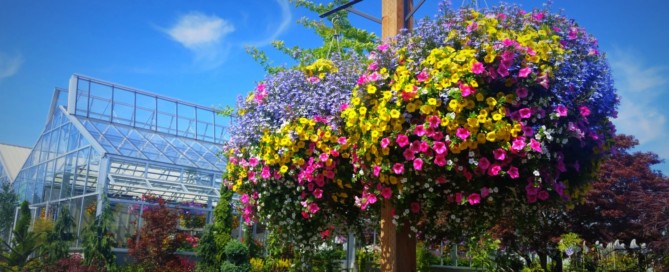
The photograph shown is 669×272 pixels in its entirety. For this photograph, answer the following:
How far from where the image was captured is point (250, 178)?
12.9ft

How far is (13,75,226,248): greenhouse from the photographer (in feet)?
44.2

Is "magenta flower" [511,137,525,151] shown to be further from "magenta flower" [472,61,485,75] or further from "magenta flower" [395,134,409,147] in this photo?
"magenta flower" [395,134,409,147]

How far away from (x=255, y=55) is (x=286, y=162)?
856 centimetres

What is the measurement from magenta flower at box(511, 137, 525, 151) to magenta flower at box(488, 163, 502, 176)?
14 centimetres

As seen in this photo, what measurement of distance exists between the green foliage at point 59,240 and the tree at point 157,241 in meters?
1.55

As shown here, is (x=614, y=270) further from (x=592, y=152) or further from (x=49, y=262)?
(x=49, y=262)

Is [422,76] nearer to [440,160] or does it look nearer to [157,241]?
[440,160]

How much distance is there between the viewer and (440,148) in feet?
9.93

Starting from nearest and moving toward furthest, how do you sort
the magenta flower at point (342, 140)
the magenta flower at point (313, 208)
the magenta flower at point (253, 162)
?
the magenta flower at point (342, 140)
the magenta flower at point (313, 208)
the magenta flower at point (253, 162)

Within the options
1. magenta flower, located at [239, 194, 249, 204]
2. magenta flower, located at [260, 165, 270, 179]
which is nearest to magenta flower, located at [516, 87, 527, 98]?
magenta flower, located at [260, 165, 270, 179]

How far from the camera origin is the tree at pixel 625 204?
33.5ft

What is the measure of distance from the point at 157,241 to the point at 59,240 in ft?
7.00

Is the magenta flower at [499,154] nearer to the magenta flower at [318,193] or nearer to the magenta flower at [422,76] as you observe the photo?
the magenta flower at [422,76]

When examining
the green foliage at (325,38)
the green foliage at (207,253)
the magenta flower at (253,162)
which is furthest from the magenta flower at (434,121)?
the green foliage at (207,253)
